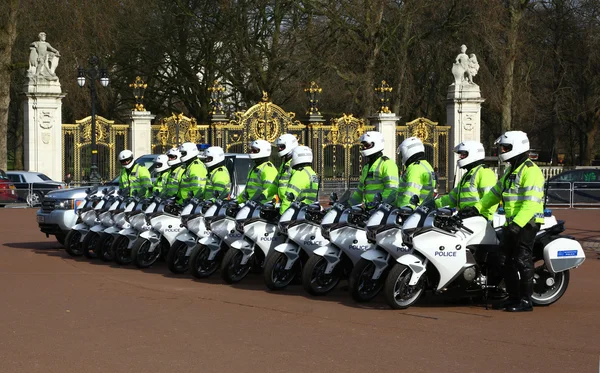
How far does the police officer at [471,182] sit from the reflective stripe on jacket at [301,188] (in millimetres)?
2037

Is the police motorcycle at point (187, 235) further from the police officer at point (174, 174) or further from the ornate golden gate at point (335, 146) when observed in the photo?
the ornate golden gate at point (335, 146)

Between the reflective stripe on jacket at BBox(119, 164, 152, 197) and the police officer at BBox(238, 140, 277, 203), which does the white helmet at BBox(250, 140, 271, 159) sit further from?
the reflective stripe on jacket at BBox(119, 164, 152, 197)

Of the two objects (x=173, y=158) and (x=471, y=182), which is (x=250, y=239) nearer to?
(x=471, y=182)

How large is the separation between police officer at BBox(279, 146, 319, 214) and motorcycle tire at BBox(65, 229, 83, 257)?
17.3 ft

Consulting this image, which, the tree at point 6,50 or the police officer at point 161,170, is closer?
the police officer at point 161,170

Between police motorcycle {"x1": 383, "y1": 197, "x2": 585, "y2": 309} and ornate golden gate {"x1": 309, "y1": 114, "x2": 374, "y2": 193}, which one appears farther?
ornate golden gate {"x1": 309, "y1": 114, "x2": 374, "y2": 193}

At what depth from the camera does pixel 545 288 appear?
11.4m

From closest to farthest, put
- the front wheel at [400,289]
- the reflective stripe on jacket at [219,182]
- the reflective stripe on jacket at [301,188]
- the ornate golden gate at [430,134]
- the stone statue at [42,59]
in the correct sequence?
1. the front wheel at [400,289]
2. the reflective stripe on jacket at [301,188]
3. the reflective stripe on jacket at [219,182]
4. the stone statue at [42,59]
5. the ornate golden gate at [430,134]

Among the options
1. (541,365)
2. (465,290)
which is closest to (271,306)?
(465,290)

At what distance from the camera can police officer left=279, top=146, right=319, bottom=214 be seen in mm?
13438

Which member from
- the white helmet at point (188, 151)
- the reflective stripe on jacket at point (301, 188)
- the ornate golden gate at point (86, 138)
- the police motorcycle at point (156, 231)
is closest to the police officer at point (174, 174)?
the white helmet at point (188, 151)

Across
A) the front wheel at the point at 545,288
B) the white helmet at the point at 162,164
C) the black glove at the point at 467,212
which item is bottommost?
the front wheel at the point at 545,288

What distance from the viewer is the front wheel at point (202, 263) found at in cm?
1395

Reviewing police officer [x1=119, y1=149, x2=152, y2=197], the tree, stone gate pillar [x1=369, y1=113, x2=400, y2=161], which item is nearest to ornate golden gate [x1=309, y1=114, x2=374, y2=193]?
stone gate pillar [x1=369, y1=113, x2=400, y2=161]
